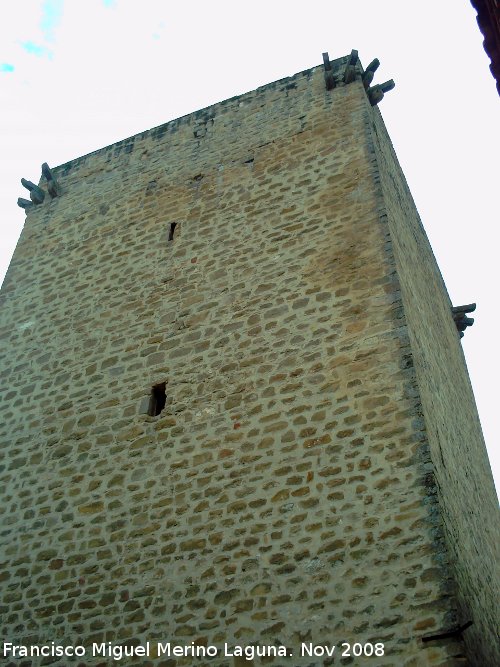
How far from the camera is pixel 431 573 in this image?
476 cm

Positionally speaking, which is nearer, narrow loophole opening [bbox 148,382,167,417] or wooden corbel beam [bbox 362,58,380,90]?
narrow loophole opening [bbox 148,382,167,417]

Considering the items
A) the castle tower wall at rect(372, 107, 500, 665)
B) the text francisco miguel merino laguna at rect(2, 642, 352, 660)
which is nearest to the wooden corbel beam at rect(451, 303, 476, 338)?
the castle tower wall at rect(372, 107, 500, 665)

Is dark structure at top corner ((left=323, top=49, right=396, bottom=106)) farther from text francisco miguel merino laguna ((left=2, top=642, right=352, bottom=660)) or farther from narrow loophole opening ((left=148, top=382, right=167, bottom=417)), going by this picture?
text francisco miguel merino laguna ((left=2, top=642, right=352, bottom=660))

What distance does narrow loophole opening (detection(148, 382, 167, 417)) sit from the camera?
22.1ft

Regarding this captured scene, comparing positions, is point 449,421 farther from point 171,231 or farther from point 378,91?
point 378,91

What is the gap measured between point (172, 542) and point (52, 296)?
3.75m

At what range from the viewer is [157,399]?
22.4 ft

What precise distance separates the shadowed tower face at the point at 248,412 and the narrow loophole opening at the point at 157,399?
0.05 feet

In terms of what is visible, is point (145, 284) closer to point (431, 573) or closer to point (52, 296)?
point (52, 296)

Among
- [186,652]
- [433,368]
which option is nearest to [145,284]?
[433,368]

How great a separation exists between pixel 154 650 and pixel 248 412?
6.55 feet

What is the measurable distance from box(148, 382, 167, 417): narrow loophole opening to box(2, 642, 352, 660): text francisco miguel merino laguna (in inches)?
81.2

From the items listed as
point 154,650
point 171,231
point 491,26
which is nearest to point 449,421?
point 154,650

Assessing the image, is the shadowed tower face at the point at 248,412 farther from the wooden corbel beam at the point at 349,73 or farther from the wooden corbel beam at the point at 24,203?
the wooden corbel beam at the point at 24,203
